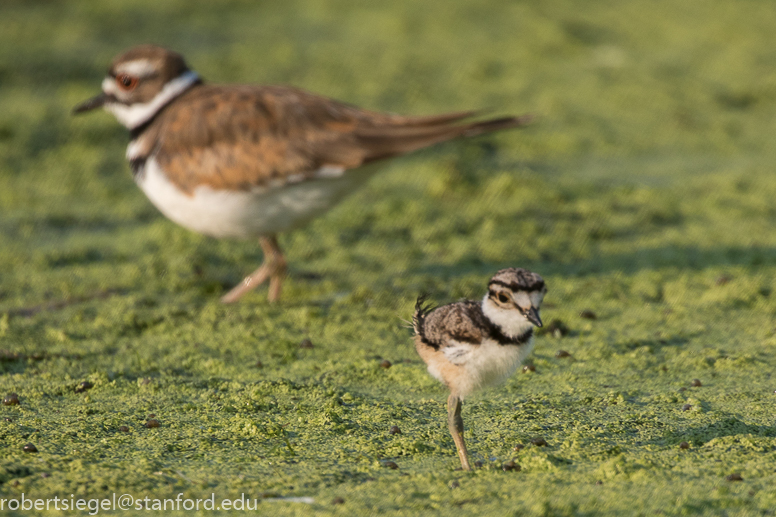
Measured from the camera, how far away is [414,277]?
6859 millimetres

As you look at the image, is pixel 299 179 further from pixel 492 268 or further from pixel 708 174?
pixel 708 174

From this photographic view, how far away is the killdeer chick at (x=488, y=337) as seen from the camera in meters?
3.83

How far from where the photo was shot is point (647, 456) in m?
3.96

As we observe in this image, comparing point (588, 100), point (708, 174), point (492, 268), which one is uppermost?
point (588, 100)

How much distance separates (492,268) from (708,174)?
311 cm

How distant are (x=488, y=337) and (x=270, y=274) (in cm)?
300

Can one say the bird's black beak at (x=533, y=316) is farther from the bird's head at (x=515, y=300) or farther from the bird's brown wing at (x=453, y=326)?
the bird's brown wing at (x=453, y=326)

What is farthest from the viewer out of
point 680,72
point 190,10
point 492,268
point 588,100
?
point 190,10

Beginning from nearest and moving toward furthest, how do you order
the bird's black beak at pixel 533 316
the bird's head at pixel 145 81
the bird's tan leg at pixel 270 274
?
1. the bird's black beak at pixel 533 316
2. the bird's tan leg at pixel 270 274
3. the bird's head at pixel 145 81

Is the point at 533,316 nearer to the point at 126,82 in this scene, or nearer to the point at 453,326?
the point at 453,326

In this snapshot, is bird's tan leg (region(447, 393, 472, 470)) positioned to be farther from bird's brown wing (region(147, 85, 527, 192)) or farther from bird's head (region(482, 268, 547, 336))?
bird's brown wing (region(147, 85, 527, 192))

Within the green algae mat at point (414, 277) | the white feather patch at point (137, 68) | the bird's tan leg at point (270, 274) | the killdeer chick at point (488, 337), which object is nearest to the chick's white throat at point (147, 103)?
the white feather patch at point (137, 68)

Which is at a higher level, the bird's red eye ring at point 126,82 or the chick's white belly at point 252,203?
the bird's red eye ring at point 126,82

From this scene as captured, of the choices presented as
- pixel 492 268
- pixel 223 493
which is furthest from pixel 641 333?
pixel 223 493
